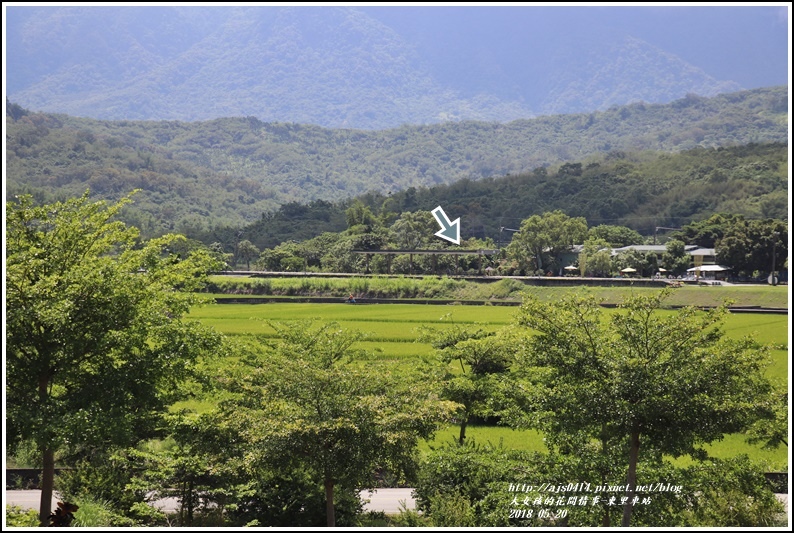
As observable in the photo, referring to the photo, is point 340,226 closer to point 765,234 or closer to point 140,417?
point 765,234

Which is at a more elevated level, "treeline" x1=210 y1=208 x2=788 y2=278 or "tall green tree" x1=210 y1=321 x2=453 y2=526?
"treeline" x1=210 y1=208 x2=788 y2=278

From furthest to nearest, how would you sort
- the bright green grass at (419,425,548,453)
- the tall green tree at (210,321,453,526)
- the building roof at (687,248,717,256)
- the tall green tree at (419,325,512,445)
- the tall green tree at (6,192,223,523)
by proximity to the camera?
the building roof at (687,248,717,256) → the bright green grass at (419,425,548,453) → the tall green tree at (419,325,512,445) → the tall green tree at (210,321,453,526) → the tall green tree at (6,192,223,523)

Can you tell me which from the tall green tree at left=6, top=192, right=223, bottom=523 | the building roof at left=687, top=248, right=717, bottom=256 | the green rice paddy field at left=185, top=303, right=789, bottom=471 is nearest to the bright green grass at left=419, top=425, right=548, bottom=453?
the green rice paddy field at left=185, top=303, right=789, bottom=471

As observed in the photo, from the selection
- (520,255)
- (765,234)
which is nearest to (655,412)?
(765,234)

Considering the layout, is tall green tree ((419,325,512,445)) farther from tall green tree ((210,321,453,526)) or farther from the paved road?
tall green tree ((210,321,453,526))

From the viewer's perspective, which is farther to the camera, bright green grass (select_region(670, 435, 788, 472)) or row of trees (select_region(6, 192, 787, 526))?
bright green grass (select_region(670, 435, 788, 472))
